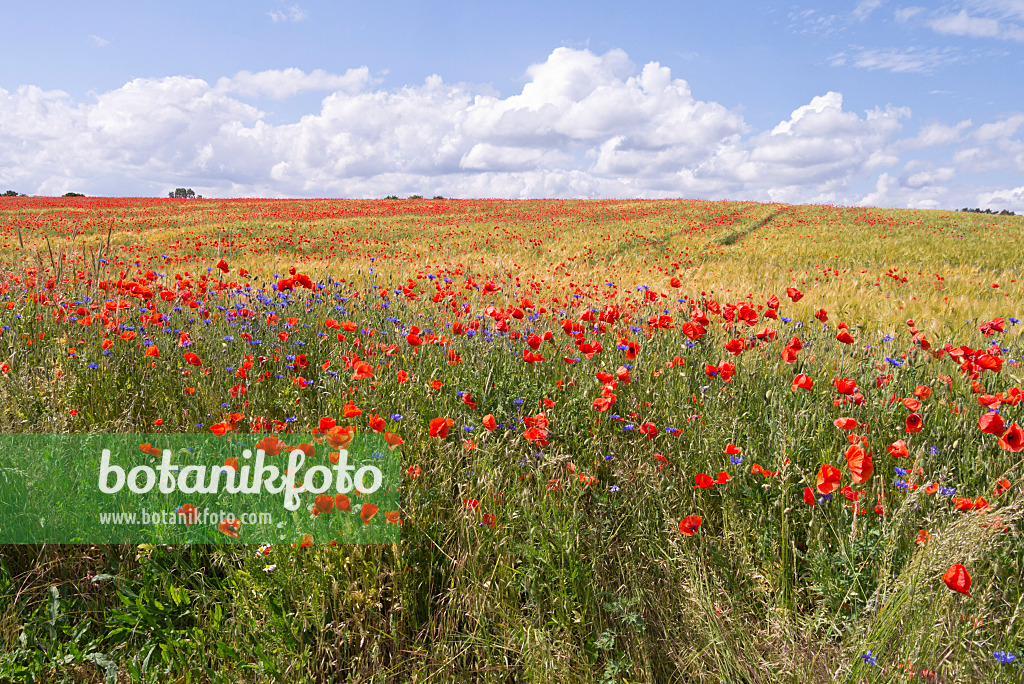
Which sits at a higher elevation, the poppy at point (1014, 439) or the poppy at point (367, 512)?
the poppy at point (1014, 439)

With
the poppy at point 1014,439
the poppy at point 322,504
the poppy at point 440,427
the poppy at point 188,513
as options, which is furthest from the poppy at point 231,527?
the poppy at point 1014,439

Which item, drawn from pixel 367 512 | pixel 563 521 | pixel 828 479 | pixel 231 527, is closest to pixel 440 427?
pixel 367 512

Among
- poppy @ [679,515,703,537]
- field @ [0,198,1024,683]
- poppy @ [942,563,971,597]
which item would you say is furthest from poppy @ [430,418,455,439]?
poppy @ [942,563,971,597]

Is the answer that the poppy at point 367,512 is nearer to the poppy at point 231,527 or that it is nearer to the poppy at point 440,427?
the poppy at point 440,427

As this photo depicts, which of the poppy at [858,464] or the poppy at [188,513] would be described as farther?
the poppy at [188,513]

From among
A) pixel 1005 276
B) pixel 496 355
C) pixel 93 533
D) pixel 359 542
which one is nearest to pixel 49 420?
pixel 93 533

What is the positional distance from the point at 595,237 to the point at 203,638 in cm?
1621

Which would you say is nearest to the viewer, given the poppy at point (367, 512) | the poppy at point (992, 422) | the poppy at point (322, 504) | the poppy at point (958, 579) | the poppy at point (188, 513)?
the poppy at point (958, 579)

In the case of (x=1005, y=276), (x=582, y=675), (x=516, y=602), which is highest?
(x=1005, y=276)

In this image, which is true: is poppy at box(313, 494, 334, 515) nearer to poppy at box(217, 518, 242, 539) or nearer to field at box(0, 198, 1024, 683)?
field at box(0, 198, 1024, 683)

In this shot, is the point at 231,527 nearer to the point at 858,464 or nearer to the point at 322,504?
the point at 322,504

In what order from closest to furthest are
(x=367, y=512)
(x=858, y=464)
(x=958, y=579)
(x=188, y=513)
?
(x=958, y=579)
(x=858, y=464)
(x=367, y=512)
(x=188, y=513)

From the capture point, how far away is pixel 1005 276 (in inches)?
400

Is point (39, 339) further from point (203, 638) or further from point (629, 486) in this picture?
point (629, 486)
